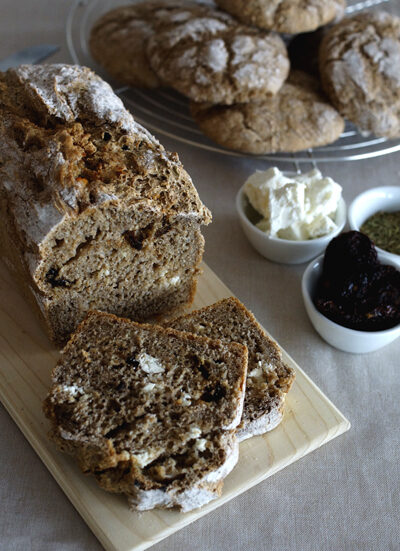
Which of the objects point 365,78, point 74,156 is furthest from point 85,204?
point 365,78

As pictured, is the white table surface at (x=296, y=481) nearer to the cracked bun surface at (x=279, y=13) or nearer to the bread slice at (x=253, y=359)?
the bread slice at (x=253, y=359)

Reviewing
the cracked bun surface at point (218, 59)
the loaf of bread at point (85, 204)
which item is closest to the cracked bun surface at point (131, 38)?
the cracked bun surface at point (218, 59)

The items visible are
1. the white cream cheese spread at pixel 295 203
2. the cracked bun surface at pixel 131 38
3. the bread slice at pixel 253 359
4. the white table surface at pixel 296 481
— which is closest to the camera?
the white table surface at pixel 296 481

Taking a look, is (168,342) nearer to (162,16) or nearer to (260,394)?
(260,394)

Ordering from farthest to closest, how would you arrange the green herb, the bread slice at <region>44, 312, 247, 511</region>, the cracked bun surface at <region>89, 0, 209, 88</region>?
1. the cracked bun surface at <region>89, 0, 209, 88</region>
2. the green herb
3. the bread slice at <region>44, 312, 247, 511</region>

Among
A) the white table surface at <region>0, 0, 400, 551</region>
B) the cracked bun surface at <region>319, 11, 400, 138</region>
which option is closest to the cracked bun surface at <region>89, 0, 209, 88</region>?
the cracked bun surface at <region>319, 11, 400, 138</region>

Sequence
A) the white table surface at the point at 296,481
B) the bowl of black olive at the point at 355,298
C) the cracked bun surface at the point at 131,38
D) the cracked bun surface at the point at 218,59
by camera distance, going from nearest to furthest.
A: the white table surface at the point at 296,481, the bowl of black olive at the point at 355,298, the cracked bun surface at the point at 218,59, the cracked bun surface at the point at 131,38

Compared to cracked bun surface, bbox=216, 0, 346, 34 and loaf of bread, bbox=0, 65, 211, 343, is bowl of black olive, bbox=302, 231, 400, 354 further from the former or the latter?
cracked bun surface, bbox=216, 0, 346, 34
